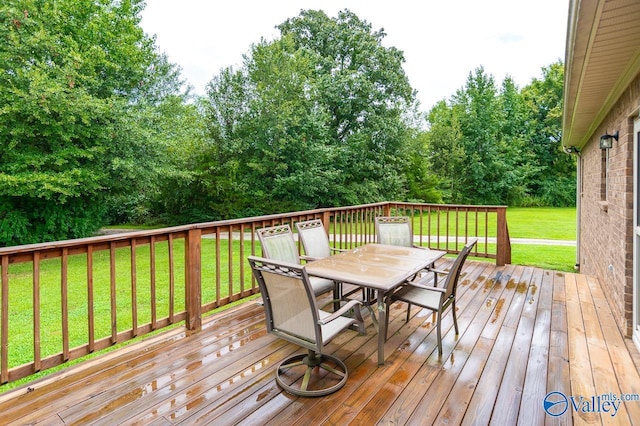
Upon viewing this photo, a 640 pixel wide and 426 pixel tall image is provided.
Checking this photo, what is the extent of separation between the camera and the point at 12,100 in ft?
26.4

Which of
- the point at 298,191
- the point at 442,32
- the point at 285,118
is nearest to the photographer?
the point at 285,118

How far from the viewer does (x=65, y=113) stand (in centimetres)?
859

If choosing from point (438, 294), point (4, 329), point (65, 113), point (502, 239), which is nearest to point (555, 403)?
point (438, 294)

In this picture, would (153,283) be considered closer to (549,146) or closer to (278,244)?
(278,244)

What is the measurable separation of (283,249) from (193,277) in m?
0.94

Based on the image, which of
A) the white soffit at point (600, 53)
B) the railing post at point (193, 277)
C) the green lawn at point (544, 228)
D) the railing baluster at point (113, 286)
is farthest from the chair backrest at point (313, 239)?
the green lawn at point (544, 228)

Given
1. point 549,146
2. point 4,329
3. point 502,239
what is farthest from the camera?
point 549,146

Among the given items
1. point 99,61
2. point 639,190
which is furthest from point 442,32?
point 639,190

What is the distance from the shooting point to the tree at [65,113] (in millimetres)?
8266

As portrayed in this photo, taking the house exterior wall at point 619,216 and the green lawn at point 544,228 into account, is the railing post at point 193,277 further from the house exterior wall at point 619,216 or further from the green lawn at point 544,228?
the green lawn at point 544,228

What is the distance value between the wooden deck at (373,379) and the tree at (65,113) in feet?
25.5

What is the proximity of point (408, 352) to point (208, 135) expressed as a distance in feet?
38.9

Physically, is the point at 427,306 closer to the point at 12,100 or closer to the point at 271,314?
the point at 271,314

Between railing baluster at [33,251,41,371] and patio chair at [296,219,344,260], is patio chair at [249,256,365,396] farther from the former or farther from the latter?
patio chair at [296,219,344,260]
